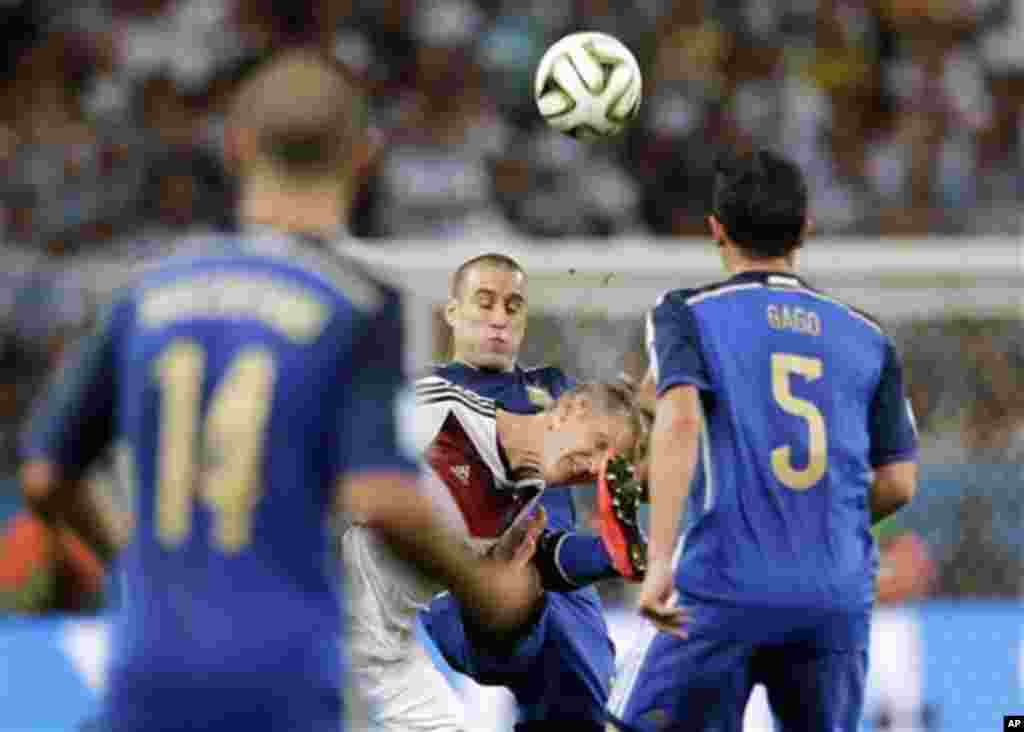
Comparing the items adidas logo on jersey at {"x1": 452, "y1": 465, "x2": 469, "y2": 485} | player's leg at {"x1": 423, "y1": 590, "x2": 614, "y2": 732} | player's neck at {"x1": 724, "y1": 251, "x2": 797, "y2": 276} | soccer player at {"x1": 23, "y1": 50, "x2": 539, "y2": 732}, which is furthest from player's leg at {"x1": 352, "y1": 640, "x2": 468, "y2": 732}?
soccer player at {"x1": 23, "y1": 50, "x2": 539, "y2": 732}

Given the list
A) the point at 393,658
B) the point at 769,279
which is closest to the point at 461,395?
the point at 393,658

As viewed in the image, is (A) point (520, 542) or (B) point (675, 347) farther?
(A) point (520, 542)

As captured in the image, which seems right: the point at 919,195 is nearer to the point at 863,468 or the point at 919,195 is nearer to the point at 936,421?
the point at 936,421

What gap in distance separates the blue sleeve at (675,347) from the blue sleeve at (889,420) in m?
0.52

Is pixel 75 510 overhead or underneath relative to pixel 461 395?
underneath

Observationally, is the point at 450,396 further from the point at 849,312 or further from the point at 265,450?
the point at 265,450

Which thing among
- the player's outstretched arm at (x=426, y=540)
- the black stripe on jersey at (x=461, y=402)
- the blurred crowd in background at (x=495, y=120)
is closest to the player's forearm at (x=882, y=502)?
the black stripe on jersey at (x=461, y=402)

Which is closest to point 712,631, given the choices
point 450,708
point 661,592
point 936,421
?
point 661,592

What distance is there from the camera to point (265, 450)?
12.6 ft

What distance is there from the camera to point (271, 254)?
398cm

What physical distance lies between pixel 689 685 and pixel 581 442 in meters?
1.11

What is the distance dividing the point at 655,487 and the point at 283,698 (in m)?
2.09

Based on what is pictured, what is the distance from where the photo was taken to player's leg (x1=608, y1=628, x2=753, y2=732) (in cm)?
591

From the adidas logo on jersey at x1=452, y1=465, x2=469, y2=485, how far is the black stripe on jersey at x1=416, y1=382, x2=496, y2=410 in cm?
19
